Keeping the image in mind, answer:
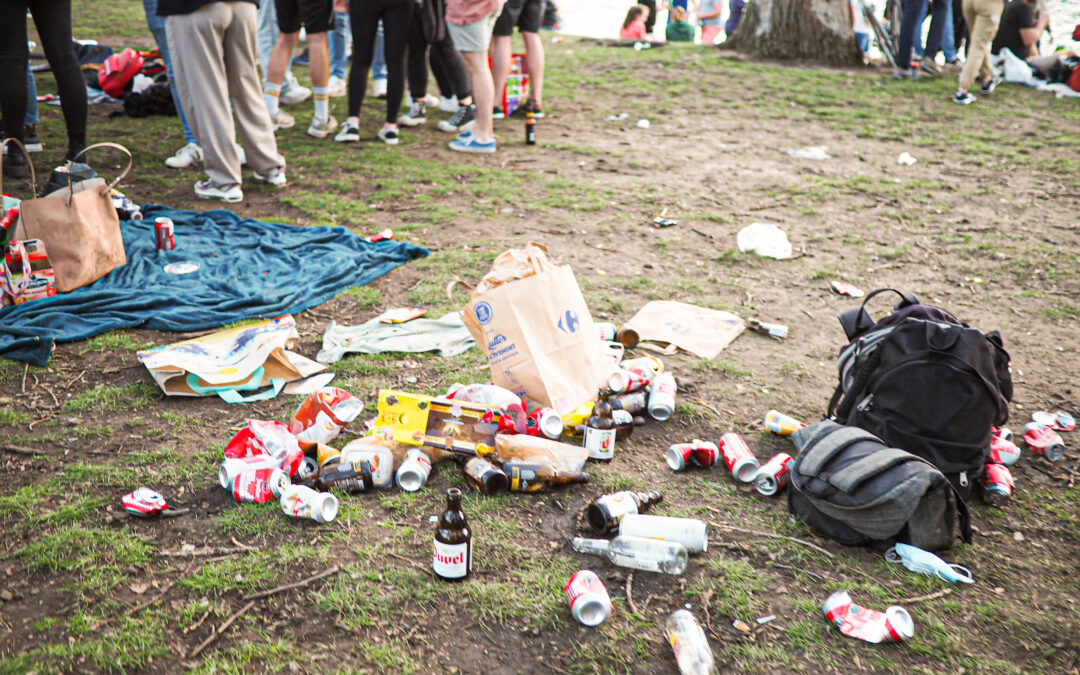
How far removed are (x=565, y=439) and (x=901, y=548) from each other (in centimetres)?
129

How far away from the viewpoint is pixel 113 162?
21.6 feet

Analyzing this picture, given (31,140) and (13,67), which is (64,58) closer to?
(13,67)

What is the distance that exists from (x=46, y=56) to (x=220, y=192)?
135cm

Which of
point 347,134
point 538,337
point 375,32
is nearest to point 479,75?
point 375,32

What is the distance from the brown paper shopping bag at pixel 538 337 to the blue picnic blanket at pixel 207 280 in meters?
1.55

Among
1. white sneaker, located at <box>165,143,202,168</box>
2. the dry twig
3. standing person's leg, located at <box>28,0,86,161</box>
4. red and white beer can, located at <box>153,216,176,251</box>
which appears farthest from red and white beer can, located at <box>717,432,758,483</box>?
white sneaker, located at <box>165,143,202,168</box>

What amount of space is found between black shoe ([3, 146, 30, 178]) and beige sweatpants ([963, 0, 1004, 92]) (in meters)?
9.44

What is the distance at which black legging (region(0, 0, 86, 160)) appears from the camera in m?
5.14

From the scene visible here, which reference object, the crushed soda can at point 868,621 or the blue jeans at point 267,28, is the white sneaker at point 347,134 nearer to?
the blue jeans at point 267,28

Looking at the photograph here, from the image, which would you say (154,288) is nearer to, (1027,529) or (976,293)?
(1027,529)

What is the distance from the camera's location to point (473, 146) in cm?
720

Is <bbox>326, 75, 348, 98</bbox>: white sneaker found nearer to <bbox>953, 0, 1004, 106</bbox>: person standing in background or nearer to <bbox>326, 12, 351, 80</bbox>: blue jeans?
<bbox>326, 12, 351, 80</bbox>: blue jeans

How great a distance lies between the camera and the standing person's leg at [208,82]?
16.9ft

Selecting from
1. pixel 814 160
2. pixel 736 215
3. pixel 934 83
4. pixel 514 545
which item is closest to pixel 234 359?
pixel 514 545
